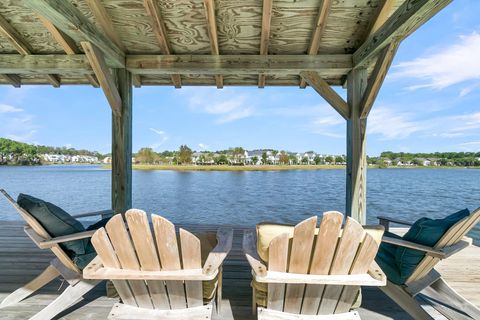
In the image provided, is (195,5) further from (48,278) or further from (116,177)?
(48,278)

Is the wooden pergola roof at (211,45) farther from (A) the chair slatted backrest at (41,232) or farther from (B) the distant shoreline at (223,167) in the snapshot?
(B) the distant shoreline at (223,167)

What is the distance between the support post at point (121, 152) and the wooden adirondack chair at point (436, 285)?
2.80 meters

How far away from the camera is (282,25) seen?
9.62 feet

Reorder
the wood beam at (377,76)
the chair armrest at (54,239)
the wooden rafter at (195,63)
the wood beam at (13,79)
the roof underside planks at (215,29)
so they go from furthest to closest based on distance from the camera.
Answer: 1. the wood beam at (13,79)
2. the wooden rafter at (195,63)
3. the roof underside planks at (215,29)
4. the wood beam at (377,76)
5. the chair armrest at (54,239)

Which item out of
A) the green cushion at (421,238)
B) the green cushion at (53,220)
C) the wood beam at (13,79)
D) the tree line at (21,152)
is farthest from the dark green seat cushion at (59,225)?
the tree line at (21,152)

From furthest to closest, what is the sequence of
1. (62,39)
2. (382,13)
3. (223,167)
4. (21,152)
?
(21,152)
(223,167)
(62,39)
(382,13)

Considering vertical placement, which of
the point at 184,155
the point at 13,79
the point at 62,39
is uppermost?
the point at 62,39

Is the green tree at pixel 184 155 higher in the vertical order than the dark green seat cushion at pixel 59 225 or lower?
higher

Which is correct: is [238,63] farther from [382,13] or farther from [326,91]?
[382,13]

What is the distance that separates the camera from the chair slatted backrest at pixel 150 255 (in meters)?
1.28

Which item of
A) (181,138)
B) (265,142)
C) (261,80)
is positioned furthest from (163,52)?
(181,138)

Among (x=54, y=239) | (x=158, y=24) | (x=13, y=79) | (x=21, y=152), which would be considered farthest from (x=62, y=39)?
(x=21, y=152)

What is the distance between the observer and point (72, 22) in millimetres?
2199

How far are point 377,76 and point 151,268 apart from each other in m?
2.68
